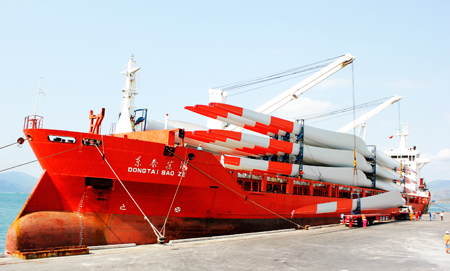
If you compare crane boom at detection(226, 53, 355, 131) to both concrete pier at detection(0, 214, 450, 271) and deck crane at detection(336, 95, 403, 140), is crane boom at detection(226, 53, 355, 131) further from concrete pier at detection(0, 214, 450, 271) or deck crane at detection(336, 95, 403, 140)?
concrete pier at detection(0, 214, 450, 271)

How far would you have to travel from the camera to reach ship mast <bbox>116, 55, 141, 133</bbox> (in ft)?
72.2

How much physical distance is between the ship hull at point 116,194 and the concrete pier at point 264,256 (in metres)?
1.25

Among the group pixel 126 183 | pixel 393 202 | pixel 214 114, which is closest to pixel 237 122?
pixel 214 114

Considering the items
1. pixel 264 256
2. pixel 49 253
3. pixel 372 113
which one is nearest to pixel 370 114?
pixel 372 113

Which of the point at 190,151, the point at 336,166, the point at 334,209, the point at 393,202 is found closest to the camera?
the point at 190,151

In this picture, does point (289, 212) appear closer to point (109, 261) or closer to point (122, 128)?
point (122, 128)

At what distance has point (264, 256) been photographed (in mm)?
11836

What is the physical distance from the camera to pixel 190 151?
16250 millimetres

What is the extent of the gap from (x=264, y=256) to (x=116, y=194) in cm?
647

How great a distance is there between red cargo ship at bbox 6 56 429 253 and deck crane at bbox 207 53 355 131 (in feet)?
29.1

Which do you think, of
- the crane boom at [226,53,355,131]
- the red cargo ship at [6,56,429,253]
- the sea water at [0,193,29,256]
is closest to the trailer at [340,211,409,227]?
the red cargo ship at [6,56,429,253]

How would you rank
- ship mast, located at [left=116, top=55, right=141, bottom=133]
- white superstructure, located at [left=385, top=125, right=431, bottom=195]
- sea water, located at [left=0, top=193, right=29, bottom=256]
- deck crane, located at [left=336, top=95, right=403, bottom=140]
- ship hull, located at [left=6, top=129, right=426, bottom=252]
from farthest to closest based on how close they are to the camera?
1. white superstructure, located at [left=385, top=125, right=431, bottom=195]
2. deck crane, located at [left=336, top=95, right=403, bottom=140]
3. sea water, located at [left=0, top=193, right=29, bottom=256]
4. ship mast, located at [left=116, top=55, right=141, bottom=133]
5. ship hull, located at [left=6, top=129, right=426, bottom=252]

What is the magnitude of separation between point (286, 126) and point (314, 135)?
8.12 ft

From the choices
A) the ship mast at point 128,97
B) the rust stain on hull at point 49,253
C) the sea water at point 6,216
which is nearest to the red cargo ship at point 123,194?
the rust stain on hull at point 49,253
